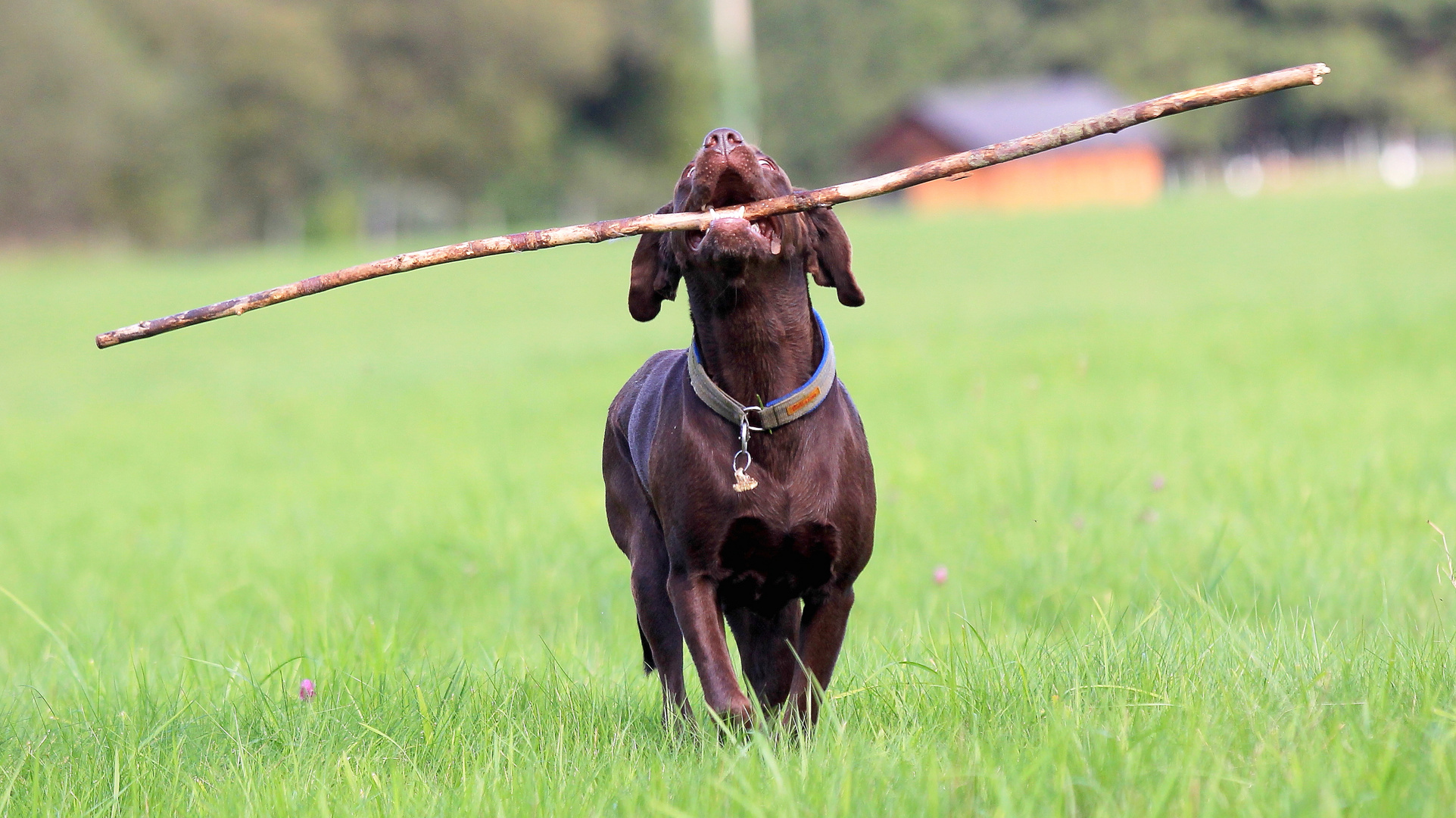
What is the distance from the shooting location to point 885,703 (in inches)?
133

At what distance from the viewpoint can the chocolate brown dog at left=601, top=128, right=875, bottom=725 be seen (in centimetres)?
339

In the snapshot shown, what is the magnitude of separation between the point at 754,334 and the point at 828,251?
0.33 m

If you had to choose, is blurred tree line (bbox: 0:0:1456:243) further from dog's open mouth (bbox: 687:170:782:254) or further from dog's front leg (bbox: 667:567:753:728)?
dog's front leg (bbox: 667:567:753:728)

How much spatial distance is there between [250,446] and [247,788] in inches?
439

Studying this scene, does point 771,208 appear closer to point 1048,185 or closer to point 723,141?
point 723,141

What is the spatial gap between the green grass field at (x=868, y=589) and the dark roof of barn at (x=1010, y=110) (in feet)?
154

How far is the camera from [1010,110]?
6625 centimetres

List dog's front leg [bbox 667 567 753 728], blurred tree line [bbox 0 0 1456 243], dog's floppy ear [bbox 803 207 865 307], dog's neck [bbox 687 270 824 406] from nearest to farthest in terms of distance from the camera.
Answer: dog's front leg [bbox 667 567 753 728] < dog's neck [bbox 687 270 824 406] < dog's floppy ear [bbox 803 207 865 307] < blurred tree line [bbox 0 0 1456 243]

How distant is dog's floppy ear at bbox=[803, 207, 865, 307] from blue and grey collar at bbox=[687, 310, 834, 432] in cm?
22

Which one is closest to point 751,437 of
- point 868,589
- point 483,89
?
point 868,589

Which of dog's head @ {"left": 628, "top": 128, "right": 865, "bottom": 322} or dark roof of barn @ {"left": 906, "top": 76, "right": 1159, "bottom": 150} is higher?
dark roof of barn @ {"left": 906, "top": 76, "right": 1159, "bottom": 150}

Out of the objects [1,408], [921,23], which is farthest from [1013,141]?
[921,23]

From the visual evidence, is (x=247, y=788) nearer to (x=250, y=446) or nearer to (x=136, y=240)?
(x=250, y=446)

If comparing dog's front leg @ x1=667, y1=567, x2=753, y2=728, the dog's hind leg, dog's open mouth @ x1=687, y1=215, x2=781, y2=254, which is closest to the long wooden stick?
dog's open mouth @ x1=687, y1=215, x2=781, y2=254
